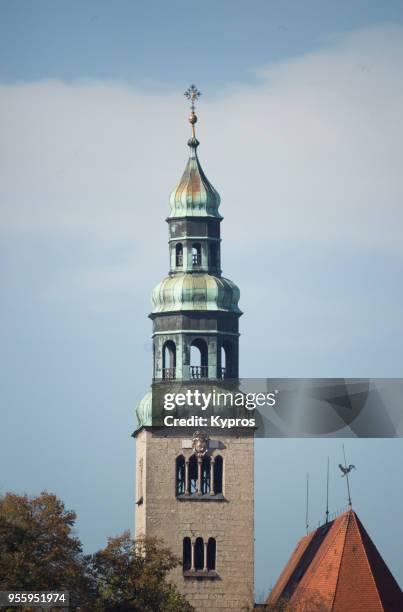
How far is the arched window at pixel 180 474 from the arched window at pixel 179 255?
28.0 feet

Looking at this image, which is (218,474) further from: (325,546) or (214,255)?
(214,255)

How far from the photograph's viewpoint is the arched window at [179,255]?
12356 cm

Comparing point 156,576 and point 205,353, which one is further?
point 205,353

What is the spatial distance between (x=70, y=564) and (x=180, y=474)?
14.8 metres

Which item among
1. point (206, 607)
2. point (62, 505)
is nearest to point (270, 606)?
point (206, 607)

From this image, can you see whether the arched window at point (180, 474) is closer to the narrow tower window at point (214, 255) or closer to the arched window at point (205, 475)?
the arched window at point (205, 475)

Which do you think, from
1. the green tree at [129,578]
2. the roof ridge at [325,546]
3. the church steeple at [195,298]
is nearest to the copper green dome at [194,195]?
the church steeple at [195,298]

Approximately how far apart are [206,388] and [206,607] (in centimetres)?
925

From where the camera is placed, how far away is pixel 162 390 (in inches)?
4783

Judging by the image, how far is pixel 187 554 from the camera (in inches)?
4739

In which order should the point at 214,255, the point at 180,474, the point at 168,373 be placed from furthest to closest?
the point at 214,255 → the point at 168,373 → the point at 180,474

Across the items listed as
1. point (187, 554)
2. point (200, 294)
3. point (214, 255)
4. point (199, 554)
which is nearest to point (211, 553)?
point (199, 554)

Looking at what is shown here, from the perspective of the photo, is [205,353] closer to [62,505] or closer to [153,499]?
[153,499]

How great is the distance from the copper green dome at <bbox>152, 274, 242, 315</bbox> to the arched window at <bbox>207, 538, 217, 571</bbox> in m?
9.90
